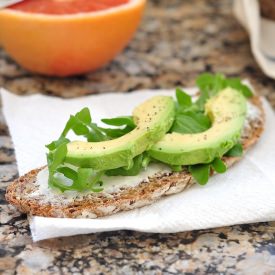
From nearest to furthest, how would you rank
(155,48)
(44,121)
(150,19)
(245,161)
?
(245,161)
(44,121)
(155,48)
(150,19)

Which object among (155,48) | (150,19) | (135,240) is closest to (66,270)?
(135,240)

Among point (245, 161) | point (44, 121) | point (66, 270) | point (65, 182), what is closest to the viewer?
point (66, 270)

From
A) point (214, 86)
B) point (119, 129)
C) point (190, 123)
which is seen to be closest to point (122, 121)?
point (119, 129)

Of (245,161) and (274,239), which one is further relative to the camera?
(245,161)

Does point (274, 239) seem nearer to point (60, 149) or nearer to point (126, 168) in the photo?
point (126, 168)

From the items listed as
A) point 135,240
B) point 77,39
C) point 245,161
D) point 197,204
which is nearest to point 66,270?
point 135,240

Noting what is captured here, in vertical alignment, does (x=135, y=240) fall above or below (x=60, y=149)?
below

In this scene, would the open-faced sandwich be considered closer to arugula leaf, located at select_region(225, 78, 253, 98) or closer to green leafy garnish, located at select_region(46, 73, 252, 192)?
green leafy garnish, located at select_region(46, 73, 252, 192)
